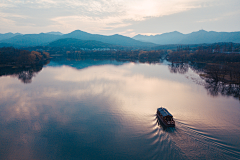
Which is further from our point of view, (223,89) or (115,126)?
(223,89)

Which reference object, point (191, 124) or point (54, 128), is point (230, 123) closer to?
point (191, 124)

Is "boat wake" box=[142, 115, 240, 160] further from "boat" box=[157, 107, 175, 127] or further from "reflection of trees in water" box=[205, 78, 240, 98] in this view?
"reflection of trees in water" box=[205, 78, 240, 98]

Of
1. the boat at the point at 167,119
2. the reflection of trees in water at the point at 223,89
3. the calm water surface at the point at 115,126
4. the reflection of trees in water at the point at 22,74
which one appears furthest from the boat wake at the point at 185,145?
the reflection of trees in water at the point at 22,74

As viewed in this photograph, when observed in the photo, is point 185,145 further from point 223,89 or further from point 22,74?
point 22,74

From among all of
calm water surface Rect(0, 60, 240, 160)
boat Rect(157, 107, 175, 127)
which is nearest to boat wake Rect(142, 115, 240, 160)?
calm water surface Rect(0, 60, 240, 160)

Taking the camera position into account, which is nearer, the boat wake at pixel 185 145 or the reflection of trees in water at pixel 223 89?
the boat wake at pixel 185 145

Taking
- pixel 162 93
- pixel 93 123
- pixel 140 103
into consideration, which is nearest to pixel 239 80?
pixel 162 93

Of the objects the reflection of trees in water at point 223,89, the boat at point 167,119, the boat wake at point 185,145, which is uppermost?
the reflection of trees in water at point 223,89

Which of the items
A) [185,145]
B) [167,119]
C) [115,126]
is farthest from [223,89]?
[115,126]

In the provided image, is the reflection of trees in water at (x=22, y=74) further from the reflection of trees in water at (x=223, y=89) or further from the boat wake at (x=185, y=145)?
the reflection of trees in water at (x=223, y=89)
